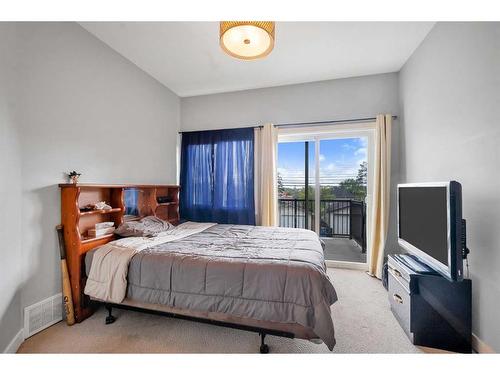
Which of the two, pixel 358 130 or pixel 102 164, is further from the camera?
pixel 358 130

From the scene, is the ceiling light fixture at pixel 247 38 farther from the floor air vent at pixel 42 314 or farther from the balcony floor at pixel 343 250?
the balcony floor at pixel 343 250

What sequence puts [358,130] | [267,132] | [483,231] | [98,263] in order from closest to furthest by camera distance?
[483,231], [98,263], [358,130], [267,132]

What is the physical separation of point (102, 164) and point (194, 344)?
6.83 feet

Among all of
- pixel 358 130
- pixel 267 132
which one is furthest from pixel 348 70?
pixel 267 132

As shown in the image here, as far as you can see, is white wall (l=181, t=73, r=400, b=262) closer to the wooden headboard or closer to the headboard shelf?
the wooden headboard

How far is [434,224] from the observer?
1668 mm

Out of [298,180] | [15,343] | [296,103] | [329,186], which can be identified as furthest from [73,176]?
[329,186]

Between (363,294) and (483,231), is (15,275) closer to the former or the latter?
(363,294)

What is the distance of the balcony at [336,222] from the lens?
137 inches

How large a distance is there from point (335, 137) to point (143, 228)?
2.98 meters

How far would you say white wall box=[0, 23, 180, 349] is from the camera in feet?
5.71

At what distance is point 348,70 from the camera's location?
2.96 meters

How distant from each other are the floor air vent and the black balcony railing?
2928 mm

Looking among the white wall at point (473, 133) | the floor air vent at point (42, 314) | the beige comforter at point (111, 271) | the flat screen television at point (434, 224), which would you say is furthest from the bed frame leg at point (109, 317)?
the white wall at point (473, 133)
